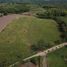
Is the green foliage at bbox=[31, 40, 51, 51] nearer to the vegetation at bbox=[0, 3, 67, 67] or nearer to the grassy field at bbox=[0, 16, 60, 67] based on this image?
the vegetation at bbox=[0, 3, 67, 67]

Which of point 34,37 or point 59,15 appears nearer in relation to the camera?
point 34,37

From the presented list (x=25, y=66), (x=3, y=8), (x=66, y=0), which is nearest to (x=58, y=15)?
(x=3, y=8)

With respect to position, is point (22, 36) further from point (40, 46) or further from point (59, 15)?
point (59, 15)

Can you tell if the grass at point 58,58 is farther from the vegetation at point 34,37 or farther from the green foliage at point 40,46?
the green foliage at point 40,46

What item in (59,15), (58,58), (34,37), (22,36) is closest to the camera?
(58,58)

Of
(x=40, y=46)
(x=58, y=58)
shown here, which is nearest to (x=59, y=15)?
(x=40, y=46)

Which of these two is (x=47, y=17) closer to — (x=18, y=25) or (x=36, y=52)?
(x=18, y=25)

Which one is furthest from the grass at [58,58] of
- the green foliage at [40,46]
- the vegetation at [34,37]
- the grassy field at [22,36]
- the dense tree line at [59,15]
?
the dense tree line at [59,15]

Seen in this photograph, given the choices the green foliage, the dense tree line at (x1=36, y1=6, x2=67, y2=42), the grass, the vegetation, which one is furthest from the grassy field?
the grass
